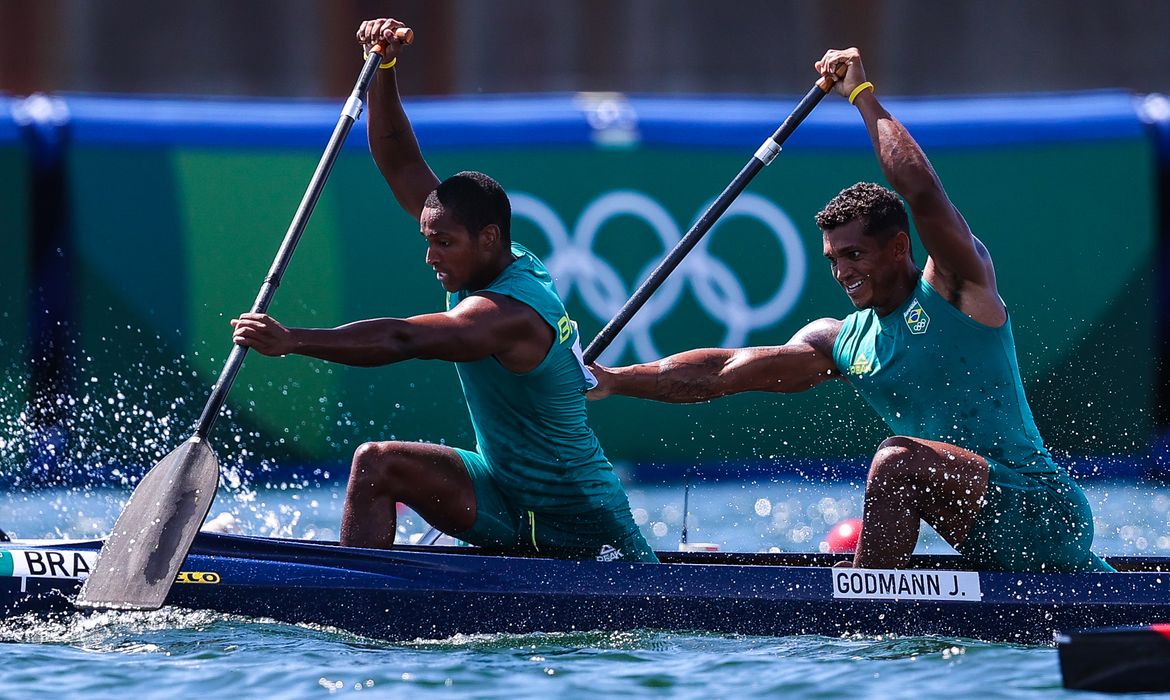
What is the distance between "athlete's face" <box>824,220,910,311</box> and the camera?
18.3 ft

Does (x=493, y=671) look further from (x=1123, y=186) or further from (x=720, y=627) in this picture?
(x=1123, y=186)

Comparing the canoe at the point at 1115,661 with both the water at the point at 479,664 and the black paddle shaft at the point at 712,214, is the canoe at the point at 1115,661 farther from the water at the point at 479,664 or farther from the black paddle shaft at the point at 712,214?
the black paddle shaft at the point at 712,214

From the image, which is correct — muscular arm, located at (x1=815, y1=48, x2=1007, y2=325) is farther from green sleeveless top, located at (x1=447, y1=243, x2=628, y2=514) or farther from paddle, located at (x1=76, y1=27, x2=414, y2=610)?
paddle, located at (x1=76, y1=27, x2=414, y2=610)

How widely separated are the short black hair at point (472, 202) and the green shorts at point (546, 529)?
756 mm

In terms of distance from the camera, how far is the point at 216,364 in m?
9.84

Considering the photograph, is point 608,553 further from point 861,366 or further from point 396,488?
point 861,366

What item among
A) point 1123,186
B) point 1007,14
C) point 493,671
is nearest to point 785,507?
point 1123,186

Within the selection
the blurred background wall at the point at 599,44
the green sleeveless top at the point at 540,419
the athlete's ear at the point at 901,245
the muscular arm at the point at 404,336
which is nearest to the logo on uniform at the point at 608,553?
the green sleeveless top at the point at 540,419

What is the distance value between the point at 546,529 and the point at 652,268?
14.4ft

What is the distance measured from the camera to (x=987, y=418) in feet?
18.2

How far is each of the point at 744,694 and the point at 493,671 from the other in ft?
2.46

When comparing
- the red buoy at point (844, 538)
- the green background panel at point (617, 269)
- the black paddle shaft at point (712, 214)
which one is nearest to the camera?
the black paddle shaft at point (712, 214)

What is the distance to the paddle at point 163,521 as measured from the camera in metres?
5.43

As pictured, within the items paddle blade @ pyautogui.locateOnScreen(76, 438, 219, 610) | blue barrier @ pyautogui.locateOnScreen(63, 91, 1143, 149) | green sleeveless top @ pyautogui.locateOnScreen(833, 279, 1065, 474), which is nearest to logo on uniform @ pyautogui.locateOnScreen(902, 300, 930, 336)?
green sleeveless top @ pyautogui.locateOnScreen(833, 279, 1065, 474)
